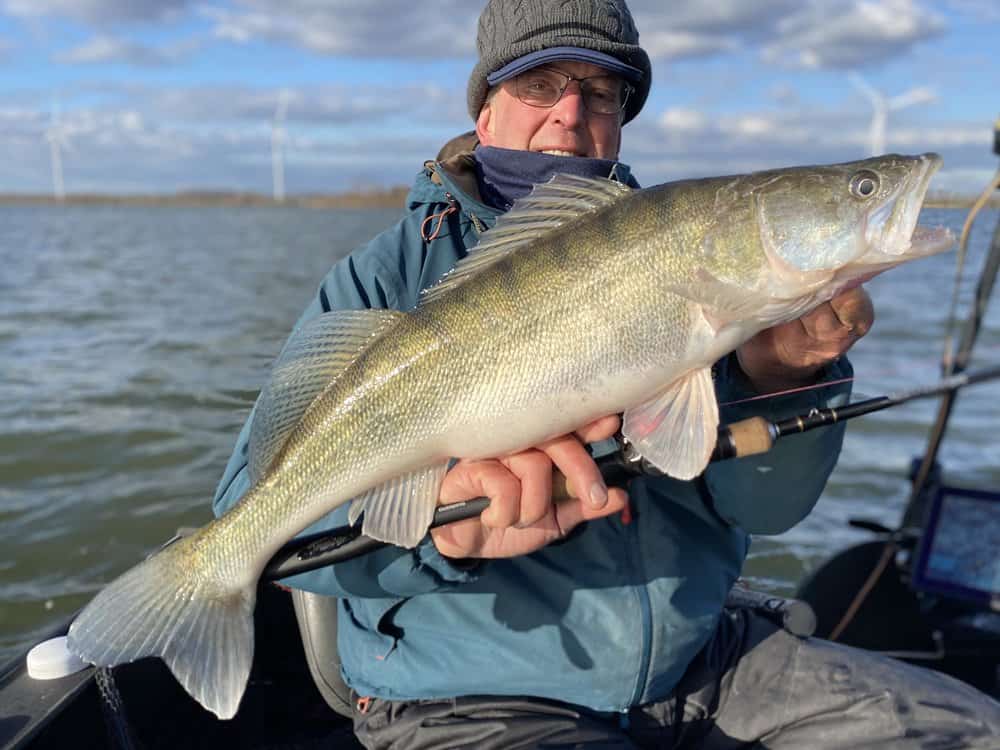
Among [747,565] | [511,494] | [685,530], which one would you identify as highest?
[511,494]

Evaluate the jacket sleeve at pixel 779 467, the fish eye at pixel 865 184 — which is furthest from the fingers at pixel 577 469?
the fish eye at pixel 865 184

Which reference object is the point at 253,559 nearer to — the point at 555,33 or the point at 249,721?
the point at 249,721

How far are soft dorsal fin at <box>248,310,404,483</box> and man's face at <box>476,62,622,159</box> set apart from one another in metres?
1.08

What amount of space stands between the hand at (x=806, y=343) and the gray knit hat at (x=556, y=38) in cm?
124

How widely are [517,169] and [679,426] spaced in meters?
1.21

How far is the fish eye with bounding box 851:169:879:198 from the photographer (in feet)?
6.91

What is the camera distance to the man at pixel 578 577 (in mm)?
2227

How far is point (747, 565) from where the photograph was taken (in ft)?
18.8

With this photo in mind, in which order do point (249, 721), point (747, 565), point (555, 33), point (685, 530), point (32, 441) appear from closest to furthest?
point (685, 530) < point (555, 33) < point (249, 721) < point (747, 565) < point (32, 441)

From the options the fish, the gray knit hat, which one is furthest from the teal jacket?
the gray knit hat

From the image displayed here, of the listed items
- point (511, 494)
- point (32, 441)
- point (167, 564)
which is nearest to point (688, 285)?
point (511, 494)

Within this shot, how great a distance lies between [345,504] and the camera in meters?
2.36

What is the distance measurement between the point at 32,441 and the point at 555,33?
7.37 m

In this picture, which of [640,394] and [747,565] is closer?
[640,394]
